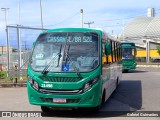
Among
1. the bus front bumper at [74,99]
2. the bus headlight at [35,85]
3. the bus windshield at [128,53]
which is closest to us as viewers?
the bus front bumper at [74,99]

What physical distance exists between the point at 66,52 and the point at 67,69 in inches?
23.9

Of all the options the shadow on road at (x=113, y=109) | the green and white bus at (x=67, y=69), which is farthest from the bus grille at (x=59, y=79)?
the shadow on road at (x=113, y=109)

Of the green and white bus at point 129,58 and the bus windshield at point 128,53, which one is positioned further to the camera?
the green and white bus at point 129,58

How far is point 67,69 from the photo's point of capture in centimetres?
1038

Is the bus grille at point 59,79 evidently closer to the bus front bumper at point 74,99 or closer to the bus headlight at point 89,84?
the bus headlight at point 89,84

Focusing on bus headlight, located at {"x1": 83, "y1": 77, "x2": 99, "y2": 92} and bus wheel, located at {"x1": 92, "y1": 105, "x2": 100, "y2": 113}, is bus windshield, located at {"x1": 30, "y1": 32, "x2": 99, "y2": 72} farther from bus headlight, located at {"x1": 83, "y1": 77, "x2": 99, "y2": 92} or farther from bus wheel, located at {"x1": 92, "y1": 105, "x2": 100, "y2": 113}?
bus wheel, located at {"x1": 92, "y1": 105, "x2": 100, "y2": 113}

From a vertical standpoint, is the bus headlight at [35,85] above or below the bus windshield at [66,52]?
below

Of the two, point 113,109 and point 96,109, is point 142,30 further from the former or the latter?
point 96,109

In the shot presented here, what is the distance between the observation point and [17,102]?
13938mm

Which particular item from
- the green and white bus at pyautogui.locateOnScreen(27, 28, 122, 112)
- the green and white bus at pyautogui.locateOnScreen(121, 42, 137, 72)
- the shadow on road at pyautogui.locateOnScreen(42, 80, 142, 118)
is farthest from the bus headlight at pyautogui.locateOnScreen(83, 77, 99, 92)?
the green and white bus at pyautogui.locateOnScreen(121, 42, 137, 72)

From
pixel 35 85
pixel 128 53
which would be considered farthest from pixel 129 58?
pixel 35 85

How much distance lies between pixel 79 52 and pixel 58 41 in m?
0.74

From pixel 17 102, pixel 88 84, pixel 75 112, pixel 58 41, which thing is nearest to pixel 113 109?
pixel 75 112

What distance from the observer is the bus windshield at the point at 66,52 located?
10492 mm
